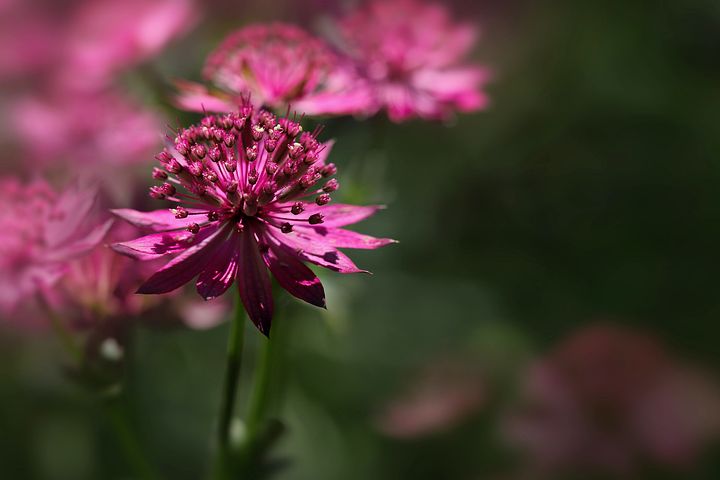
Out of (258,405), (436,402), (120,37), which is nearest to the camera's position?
(258,405)

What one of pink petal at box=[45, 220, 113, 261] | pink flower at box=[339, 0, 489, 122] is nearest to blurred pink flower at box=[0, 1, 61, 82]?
pink flower at box=[339, 0, 489, 122]

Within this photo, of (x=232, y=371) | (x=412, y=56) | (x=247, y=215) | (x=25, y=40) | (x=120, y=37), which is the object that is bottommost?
(x=232, y=371)

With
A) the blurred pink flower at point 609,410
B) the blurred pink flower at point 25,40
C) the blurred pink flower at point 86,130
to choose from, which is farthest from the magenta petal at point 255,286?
the blurred pink flower at point 25,40

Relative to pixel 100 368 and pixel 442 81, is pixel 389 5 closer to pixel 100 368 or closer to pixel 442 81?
pixel 442 81

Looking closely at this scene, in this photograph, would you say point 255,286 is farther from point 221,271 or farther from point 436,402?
point 436,402

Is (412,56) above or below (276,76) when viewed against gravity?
above

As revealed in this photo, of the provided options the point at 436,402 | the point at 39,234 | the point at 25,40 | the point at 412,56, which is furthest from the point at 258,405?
the point at 25,40
